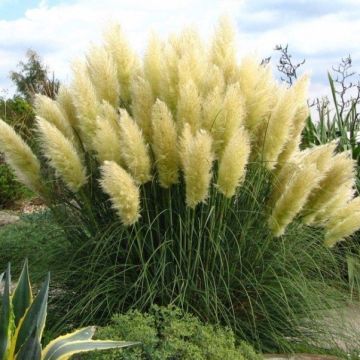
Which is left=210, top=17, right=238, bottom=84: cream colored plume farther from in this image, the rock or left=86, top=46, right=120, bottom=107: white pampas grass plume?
the rock

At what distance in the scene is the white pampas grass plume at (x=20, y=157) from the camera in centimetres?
426

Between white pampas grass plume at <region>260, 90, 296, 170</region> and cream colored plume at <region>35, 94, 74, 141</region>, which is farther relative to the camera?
cream colored plume at <region>35, 94, 74, 141</region>

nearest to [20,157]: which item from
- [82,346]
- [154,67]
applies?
[154,67]

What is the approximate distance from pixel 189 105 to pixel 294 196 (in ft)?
2.53

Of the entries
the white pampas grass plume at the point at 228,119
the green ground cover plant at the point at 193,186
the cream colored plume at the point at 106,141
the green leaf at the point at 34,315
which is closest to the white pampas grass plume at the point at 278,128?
the green ground cover plant at the point at 193,186

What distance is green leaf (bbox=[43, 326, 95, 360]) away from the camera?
3092 millimetres

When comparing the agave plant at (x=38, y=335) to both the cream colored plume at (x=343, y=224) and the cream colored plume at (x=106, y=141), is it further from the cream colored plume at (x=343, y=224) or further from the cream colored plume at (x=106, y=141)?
the cream colored plume at (x=343, y=224)

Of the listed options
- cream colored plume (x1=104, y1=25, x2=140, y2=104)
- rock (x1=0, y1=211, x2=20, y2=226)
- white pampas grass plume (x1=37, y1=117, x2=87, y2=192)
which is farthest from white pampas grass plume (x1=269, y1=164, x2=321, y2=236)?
rock (x1=0, y1=211, x2=20, y2=226)

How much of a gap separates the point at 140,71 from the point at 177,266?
51.9 inches

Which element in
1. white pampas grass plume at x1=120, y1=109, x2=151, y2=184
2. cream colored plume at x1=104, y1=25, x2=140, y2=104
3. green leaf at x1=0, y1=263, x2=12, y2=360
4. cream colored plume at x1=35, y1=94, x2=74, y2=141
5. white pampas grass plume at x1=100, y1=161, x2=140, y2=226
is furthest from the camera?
cream colored plume at x1=104, y1=25, x2=140, y2=104

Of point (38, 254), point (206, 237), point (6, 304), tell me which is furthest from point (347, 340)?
point (6, 304)

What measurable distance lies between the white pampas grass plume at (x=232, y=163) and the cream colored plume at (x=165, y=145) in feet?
0.95

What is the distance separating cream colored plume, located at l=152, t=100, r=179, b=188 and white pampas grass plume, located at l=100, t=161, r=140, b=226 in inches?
10.7

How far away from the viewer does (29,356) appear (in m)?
2.70
